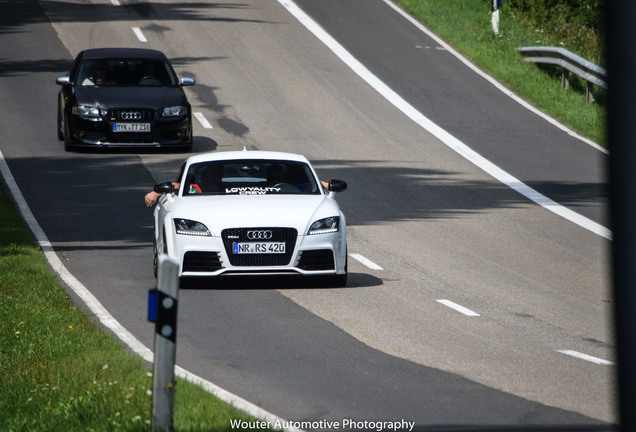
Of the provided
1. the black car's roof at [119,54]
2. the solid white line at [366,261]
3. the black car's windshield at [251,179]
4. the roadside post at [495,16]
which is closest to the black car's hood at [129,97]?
the black car's roof at [119,54]

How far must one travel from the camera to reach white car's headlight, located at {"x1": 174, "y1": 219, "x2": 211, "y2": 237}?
42.9 feet

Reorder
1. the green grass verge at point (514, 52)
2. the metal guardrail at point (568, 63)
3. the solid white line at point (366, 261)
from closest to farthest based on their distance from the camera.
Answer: the solid white line at point (366, 261) → the metal guardrail at point (568, 63) → the green grass verge at point (514, 52)

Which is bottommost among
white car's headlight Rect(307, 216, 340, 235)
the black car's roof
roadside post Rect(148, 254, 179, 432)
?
the black car's roof

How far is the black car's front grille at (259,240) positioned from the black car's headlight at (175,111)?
37.3 ft

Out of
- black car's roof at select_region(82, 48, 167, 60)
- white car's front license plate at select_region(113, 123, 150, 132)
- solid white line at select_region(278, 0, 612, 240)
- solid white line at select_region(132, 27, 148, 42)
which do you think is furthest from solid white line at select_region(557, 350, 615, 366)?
solid white line at select_region(132, 27, 148, 42)

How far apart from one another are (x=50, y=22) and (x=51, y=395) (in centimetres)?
3052

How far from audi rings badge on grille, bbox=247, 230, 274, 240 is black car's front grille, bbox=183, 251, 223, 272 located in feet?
1.34

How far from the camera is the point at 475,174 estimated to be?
2316 centimetres

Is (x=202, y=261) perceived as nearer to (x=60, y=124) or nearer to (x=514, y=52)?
(x=60, y=124)

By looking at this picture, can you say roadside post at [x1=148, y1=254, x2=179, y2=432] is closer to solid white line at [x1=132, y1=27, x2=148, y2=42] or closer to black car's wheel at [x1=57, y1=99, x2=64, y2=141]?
black car's wheel at [x1=57, y1=99, x2=64, y2=141]

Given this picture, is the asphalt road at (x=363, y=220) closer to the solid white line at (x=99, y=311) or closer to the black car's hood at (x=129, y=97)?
the solid white line at (x=99, y=311)

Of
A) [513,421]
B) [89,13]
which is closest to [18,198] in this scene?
[513,421]

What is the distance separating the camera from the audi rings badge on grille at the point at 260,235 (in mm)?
13008

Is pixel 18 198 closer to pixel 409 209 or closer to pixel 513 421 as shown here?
pixel 409 209
